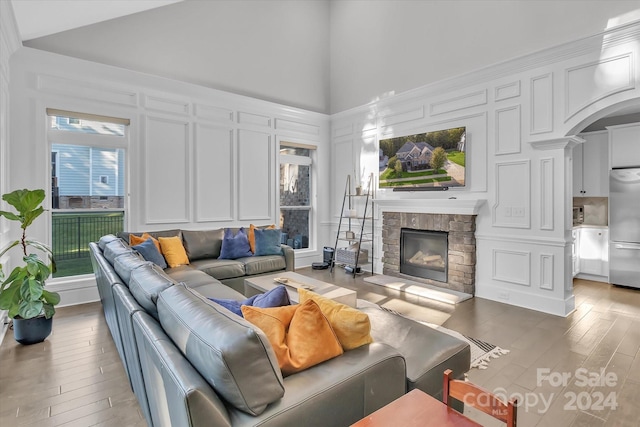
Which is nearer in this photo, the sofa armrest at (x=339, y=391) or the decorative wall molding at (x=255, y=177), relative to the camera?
the sofa armrest at (x=339, y=391)

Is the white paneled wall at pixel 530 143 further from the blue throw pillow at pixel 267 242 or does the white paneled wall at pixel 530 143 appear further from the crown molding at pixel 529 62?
the blue throw pillow at pixel 267 242

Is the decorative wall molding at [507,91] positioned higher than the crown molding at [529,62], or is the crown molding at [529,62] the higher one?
the crown molding at [529,62]

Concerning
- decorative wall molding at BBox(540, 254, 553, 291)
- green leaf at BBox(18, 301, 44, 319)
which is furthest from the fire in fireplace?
green leaf at BBox(18, 301, 44, 319)

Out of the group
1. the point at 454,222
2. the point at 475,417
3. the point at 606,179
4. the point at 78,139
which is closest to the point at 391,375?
the point at 475,417

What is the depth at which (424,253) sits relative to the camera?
17.0 ft

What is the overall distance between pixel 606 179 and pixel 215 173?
647 cm

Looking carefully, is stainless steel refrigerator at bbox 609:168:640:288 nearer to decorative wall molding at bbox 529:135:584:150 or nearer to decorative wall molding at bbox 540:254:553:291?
decorative wall molding at bbox 529:135:584:150

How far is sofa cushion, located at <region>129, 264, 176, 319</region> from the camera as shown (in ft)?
5.53

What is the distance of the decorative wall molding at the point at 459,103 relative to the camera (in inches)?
178

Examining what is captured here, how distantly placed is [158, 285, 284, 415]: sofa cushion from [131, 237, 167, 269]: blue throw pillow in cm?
296

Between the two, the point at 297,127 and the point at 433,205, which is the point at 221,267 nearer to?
the point at 433,205

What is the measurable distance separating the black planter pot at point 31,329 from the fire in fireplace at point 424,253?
4.61 m

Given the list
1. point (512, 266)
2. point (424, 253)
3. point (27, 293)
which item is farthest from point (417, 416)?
point (424, 253)

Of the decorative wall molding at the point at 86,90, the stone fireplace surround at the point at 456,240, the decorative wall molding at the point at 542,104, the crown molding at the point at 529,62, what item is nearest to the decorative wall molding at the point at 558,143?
the decorative wall molding at the point at 542,104
